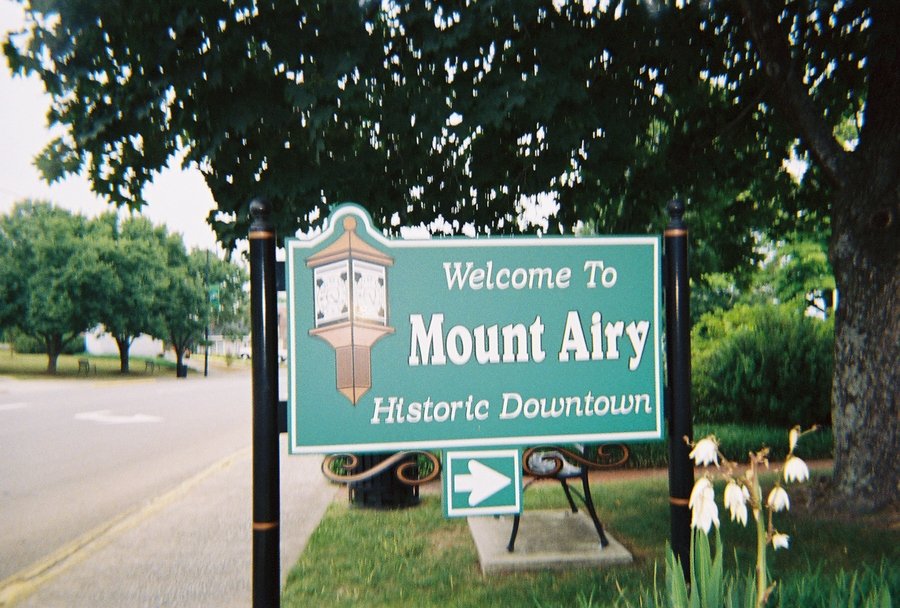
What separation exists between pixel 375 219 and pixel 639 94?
7.79 ft

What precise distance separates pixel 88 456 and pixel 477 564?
8067 millimetres

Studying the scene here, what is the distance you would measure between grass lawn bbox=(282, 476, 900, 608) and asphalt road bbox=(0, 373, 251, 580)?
2.50 meters

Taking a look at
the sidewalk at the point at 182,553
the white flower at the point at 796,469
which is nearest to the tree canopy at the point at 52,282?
the sidewalk at the point at 182,553

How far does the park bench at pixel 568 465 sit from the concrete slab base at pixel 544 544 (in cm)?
9

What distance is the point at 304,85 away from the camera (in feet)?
14.3

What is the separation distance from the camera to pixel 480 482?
8.43ft

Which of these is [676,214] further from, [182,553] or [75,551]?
[75,551]

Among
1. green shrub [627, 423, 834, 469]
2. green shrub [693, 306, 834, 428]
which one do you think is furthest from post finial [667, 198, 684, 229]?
green shrub [693, 306, 834, 428]

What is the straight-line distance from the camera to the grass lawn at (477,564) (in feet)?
13.8

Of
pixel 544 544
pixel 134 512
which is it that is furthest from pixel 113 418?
pixel 544 544

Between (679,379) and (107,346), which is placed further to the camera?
(107,346)

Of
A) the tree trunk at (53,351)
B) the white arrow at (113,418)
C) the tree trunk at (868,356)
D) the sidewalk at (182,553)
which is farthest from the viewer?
the tree trunk at (53,351)

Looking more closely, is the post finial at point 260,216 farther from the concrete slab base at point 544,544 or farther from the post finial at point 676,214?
the concrete slab base at point 544,544

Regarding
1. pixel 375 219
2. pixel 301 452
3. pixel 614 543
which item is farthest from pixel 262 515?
pixel 375 219
